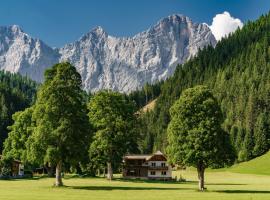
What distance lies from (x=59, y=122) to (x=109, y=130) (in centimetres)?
2883

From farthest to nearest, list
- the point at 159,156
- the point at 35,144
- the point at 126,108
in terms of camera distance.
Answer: the point at 159,156, the point at 126,108, the point at 35,144

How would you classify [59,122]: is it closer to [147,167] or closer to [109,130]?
[109,130]

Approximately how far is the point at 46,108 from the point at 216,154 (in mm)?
27431

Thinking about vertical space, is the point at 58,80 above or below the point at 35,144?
above

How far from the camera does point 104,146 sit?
102m

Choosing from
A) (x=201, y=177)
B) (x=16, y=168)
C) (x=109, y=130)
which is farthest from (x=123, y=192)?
(x=16, y=168)

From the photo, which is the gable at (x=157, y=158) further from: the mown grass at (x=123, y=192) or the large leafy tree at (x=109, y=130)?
the mown grass at (x=123, y=192)

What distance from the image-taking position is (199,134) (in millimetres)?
71250

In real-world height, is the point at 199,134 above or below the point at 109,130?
below

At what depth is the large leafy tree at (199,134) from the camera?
70.9 meters

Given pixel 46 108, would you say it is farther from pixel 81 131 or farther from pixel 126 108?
pixel 126 108

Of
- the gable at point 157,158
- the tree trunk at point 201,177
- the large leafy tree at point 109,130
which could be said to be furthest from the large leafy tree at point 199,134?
the gable at point 157,158

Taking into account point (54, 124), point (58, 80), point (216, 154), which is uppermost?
point (58, 80)

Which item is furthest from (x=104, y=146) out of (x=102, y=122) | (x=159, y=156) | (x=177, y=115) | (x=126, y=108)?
(x=159, y=156)
